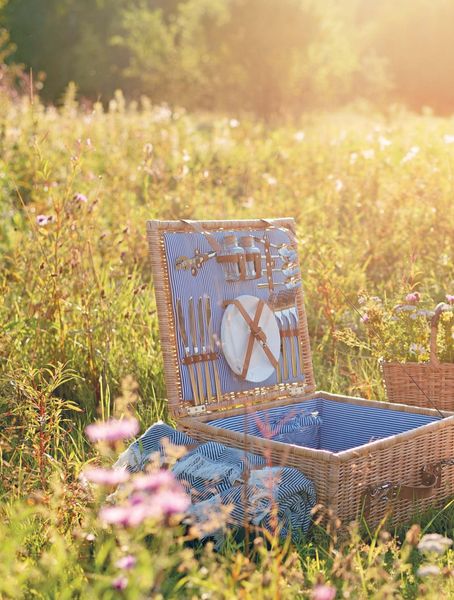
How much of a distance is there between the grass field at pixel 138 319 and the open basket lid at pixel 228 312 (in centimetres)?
27

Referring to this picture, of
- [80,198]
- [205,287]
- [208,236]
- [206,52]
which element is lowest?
[205,287]

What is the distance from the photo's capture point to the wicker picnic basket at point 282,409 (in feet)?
8.07

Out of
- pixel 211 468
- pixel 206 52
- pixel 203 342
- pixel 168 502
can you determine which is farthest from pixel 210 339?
pixel 206 52

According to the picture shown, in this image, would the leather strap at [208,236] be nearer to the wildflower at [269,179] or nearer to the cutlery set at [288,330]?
the cutlery set at [288,330]

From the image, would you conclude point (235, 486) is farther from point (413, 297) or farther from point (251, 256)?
point (413, 297)

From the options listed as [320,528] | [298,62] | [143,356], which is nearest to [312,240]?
[143,356]

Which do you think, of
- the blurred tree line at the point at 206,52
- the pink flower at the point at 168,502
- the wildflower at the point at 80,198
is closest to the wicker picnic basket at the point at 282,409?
the wildflower at the point at 80,198

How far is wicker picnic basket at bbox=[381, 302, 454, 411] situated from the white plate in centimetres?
42

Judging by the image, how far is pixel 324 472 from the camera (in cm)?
240

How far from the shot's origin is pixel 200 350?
2916 millimetres

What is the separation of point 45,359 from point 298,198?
2.64 meters

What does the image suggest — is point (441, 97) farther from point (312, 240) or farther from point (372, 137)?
point (312, 240)

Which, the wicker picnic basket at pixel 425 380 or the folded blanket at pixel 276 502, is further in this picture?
the wicker picnic basket at pixel 425 380

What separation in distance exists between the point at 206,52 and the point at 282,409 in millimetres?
22701
